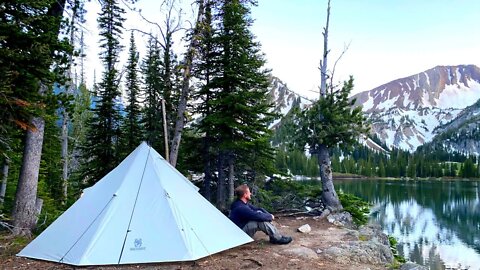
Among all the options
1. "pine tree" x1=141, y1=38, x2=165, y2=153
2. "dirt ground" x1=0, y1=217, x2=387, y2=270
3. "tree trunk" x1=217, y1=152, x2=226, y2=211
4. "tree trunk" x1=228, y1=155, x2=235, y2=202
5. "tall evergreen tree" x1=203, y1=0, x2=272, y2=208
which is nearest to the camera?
"dirt ground" x1=0, y1=217, x2=387, y2=270

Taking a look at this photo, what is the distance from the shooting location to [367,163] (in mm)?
134500

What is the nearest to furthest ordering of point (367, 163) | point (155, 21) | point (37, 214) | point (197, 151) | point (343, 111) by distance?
point (37, 214) < point (155, 21) < point (343, 111) < point (197, 151) < point (367, 163)

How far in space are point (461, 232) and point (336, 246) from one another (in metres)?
26.8

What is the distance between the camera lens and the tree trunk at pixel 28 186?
370 inches

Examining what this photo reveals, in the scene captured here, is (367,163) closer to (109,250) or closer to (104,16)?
(104,16)

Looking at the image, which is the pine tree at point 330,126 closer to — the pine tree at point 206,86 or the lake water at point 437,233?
the pine tree at point 206,86

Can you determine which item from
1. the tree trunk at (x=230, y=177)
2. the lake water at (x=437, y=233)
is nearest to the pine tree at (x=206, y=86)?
the tree trunk at (x=230, y=177)

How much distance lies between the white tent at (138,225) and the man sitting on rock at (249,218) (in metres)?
0.35

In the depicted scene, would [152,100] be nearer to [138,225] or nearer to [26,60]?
[26,60]

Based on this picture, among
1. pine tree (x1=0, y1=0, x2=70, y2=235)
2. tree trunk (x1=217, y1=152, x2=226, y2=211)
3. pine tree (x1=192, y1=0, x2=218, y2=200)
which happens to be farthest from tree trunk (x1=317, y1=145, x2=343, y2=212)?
pine tree (x1=0, y1=0, x2=70, y2=235)

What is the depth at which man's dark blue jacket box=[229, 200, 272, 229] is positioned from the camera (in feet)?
29.4

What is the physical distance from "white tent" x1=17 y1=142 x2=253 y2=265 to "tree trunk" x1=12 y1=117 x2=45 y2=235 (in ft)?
5.32

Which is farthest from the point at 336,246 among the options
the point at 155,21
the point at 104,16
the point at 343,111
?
the point at 104,16

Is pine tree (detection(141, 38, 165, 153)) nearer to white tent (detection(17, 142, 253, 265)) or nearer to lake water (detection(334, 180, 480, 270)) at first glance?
white tent (detection(17, 142, 253, 265))
